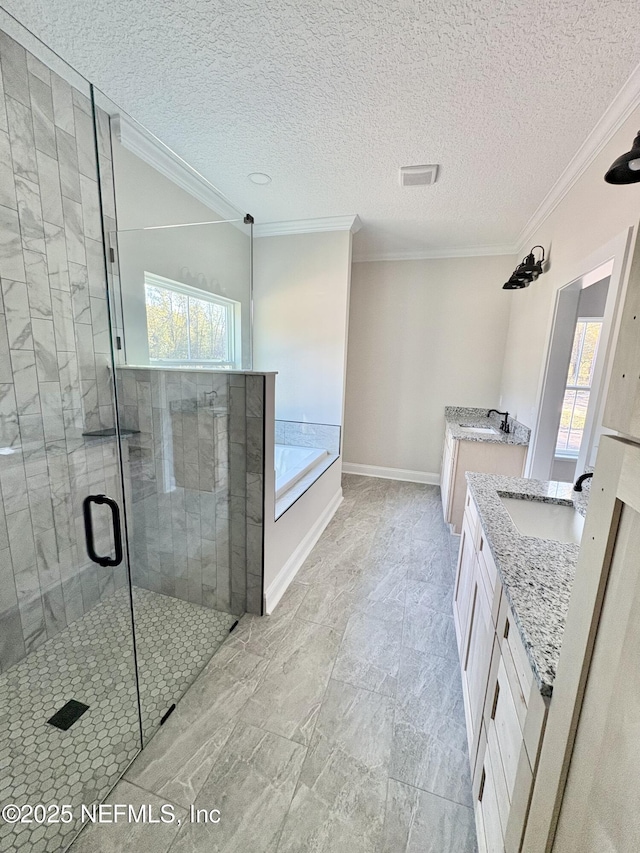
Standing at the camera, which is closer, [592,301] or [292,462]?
[292,462]

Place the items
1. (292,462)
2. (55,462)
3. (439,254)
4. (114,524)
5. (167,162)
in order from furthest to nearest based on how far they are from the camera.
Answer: (439,254) < (292,462) < (167,162) < (55,462) < (114,524)

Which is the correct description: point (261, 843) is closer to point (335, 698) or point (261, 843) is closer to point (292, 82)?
point (335, 698)

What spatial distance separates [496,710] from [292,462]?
7.36ft

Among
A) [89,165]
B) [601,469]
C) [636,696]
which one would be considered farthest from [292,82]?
[636,696]

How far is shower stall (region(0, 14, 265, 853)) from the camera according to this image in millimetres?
1414

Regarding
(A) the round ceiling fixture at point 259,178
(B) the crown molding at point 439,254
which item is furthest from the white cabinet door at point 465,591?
(B) the crown molding at point 439,254

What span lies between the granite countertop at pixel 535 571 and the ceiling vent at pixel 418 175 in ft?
6.90

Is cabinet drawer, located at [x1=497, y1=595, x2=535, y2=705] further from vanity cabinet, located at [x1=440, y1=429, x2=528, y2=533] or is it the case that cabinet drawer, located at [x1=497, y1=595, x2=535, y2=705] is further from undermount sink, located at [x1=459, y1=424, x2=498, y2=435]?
undermount sink, located at [x1=459, y1=424, x2=498, y2=435]

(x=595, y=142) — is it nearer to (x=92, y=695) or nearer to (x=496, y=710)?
(x=496, y=710)

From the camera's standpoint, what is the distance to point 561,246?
94.3 inches

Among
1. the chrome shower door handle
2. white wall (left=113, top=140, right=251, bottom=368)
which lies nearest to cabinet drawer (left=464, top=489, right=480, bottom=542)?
the chrome shower door handle

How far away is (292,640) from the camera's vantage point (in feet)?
6.08

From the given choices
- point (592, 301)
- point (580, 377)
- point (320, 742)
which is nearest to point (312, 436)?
point (320, 742)

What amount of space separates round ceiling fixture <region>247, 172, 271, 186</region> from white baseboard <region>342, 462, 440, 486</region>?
321 cm
